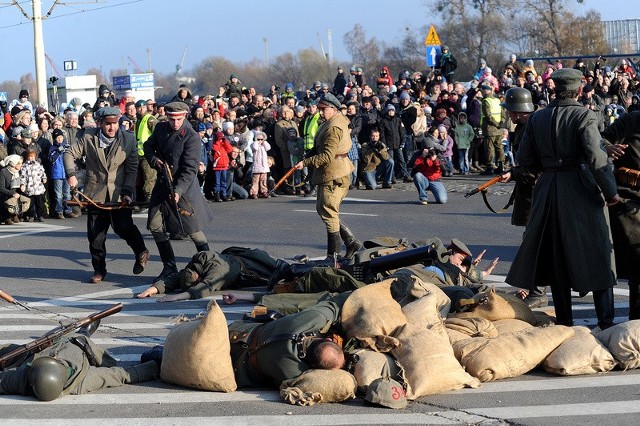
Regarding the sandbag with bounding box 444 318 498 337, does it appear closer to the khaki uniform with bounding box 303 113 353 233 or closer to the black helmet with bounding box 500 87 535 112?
the black helmet with bounding box 500 87 535 112

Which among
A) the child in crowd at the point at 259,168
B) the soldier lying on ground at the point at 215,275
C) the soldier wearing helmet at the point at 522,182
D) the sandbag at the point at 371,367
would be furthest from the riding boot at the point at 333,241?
the child in crowd at the point at 259,168

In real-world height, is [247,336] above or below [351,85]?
below

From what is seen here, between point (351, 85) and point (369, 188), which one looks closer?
point (369, 188)

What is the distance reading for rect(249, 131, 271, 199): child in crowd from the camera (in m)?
21.0

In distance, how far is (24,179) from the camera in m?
18.1

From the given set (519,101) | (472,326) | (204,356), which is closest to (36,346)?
(204,356)

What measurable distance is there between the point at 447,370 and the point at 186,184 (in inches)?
201

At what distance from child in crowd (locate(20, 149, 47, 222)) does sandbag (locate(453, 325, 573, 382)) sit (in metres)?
12.2

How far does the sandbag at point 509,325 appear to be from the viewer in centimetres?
777

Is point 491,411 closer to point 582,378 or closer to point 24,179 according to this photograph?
point 582,378

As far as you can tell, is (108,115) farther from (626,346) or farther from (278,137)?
(278,137)

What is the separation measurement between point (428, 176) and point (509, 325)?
1138cm

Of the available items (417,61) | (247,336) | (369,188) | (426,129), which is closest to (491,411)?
(247,336)

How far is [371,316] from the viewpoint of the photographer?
732 cm
